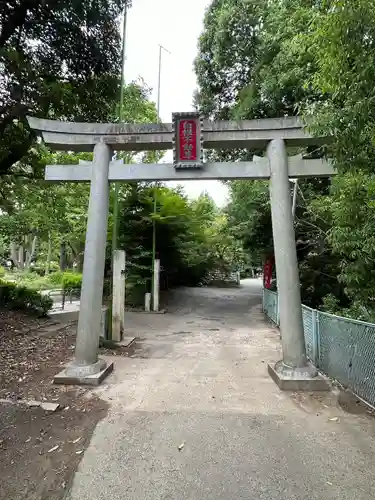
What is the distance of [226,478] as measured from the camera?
242cm

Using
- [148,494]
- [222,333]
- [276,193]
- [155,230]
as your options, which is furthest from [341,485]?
[155,230]

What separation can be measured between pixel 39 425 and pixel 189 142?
3947mm

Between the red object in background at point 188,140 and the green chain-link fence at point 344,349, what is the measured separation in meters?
3.04

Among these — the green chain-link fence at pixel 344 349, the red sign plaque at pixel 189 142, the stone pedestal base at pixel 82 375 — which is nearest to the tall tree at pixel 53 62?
the red sign plaque at pixel 189 142

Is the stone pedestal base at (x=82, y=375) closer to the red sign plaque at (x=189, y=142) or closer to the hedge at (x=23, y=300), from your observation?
the red sign plaque at (x=189, y=142)

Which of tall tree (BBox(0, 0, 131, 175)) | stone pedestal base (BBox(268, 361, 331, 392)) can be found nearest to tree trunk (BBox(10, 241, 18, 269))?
tall tree (BBox(0, 0, 131, 175))

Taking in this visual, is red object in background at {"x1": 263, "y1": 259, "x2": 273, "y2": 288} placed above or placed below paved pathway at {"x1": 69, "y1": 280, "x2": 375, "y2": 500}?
above

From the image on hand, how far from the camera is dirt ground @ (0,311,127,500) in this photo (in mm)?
2421

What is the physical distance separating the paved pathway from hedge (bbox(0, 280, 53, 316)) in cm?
445

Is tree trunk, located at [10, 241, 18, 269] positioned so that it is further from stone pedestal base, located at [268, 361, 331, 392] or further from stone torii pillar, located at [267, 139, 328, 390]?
stone pedestal base, located at [268, 361, 331, 392]

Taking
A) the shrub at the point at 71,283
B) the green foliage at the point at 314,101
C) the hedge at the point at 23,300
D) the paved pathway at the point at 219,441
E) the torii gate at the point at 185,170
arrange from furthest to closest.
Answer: the shrub at the point at 71,283 < the hedge at the point at 23,300 < the torii gate at the point at 185,170 < the green foliage at the point at 314,101 < the paved pathway at the point at 219,441

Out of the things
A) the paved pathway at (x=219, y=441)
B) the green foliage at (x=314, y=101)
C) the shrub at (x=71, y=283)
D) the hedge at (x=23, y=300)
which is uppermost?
the green foliage at (x=314, y=101)

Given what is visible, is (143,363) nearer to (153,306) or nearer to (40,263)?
(153,306)

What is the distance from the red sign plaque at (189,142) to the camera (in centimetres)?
474
